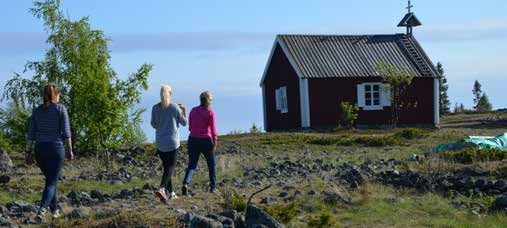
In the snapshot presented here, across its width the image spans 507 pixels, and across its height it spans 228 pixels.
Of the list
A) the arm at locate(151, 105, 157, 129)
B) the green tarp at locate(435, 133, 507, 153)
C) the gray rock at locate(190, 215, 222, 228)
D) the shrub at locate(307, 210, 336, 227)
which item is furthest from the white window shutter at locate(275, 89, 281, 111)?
the gray rock at locate(190, 215, 222, 228)

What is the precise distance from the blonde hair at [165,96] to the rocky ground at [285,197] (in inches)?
51.9

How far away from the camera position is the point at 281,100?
37938 mm

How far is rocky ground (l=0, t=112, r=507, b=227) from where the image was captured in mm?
8953

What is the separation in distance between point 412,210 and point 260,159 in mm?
9693

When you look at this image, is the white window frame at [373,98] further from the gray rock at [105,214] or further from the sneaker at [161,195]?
the gray rock at [105,214]

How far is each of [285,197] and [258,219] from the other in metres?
2.41

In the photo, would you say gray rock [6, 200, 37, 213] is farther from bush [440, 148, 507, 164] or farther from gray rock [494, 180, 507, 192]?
bush [440, 148, 507, 164]

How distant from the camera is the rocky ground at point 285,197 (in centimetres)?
895

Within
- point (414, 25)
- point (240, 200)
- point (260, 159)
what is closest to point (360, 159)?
point (260, 159)

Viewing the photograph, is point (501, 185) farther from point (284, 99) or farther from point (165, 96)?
point (284, 99)

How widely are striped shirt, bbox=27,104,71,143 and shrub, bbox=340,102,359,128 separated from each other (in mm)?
25497

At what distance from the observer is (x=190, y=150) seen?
1147 cm

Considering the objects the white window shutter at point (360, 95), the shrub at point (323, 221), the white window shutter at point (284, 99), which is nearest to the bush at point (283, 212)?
the shrub at point (323, 221)

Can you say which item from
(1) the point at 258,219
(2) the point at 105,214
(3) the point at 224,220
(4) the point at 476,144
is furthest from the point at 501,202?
(4) the point at 476,144
